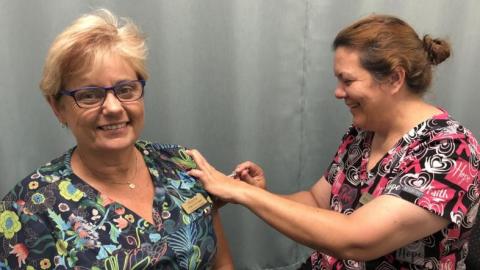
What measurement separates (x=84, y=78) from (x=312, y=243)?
2.51 feet

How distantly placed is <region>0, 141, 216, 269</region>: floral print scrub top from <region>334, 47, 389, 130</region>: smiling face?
614 millimetres

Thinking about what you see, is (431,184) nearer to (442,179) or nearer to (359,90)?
(442,179)

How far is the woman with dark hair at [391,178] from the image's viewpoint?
1306 mm

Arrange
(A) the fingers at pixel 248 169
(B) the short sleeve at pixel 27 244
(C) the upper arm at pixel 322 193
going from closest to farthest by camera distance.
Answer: (B) the short sleeve at pixel 27 244 → (A) the fingers at pixel 248 169 → (C) the upper arm at pixel 322 193

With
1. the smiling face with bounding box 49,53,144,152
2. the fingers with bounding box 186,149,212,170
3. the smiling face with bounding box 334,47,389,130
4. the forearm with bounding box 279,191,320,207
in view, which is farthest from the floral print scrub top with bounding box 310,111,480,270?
the smiling face with bounding box 49,53,144,152

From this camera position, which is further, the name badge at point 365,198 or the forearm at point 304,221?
the name badge at point 365,198

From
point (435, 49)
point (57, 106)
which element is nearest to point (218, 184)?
point (57, 106)

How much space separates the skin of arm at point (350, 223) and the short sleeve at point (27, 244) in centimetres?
49

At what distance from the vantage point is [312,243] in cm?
138

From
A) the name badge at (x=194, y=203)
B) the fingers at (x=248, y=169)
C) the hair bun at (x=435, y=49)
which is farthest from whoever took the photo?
the fingers at (x=248, y=169)

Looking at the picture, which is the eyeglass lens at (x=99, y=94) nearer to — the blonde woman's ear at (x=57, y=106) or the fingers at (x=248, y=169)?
the blonde woman's ear at (x=57, y=106)

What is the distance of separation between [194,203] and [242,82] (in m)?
0.71

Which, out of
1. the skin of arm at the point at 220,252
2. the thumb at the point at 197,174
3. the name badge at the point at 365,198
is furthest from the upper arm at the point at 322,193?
the thumb at the point at 197,174

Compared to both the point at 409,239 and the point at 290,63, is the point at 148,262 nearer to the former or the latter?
the point at 409,239
